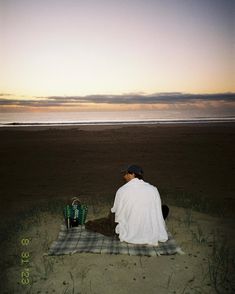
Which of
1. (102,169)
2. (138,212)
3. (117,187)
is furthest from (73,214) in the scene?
(102,169)

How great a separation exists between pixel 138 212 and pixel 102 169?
38.2 ft

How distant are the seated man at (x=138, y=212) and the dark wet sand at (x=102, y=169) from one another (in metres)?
4.68

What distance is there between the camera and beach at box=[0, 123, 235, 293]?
5.79 metres

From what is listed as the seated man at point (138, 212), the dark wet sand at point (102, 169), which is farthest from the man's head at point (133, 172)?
the dark wet sand at point (102, 169)

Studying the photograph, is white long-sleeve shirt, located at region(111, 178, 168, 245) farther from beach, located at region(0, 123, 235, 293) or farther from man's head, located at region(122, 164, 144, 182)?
beach, located at region(0, 123, 235, 293)

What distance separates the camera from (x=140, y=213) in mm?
6660

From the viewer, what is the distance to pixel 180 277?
225 inches

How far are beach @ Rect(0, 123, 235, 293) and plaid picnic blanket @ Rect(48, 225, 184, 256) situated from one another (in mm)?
187

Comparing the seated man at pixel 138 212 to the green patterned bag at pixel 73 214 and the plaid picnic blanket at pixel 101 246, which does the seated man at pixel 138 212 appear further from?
the green patterned bag at pixel 73 214

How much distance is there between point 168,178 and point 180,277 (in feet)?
34.1

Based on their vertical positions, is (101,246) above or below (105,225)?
below

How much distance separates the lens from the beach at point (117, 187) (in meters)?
5.79

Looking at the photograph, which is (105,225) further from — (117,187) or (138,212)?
(117,187)

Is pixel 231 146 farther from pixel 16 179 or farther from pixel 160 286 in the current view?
pixel 160 286
